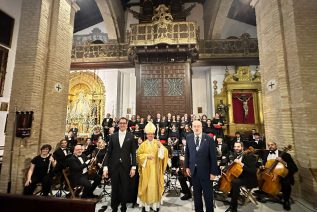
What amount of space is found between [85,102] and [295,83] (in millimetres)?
11957

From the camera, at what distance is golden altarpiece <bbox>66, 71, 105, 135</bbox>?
12.7 m

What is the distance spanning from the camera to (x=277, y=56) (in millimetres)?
5145

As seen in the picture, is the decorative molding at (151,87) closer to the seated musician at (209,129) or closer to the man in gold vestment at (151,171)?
the seated musician at (209,129)

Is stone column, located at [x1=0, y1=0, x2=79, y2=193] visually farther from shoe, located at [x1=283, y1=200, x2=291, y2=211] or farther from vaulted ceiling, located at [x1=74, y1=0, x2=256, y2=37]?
vaulted ceiling, located at [x1=74, y1=0, x2=256, y2=37]

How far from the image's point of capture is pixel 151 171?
3.79 meters

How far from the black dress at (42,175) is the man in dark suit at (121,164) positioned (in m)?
1.65

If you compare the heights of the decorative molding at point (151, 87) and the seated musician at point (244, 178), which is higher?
the decorative molding at point (151, 87)

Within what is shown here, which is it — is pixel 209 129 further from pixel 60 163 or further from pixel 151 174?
pixel 60 163

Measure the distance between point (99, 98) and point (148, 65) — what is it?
4.34 m

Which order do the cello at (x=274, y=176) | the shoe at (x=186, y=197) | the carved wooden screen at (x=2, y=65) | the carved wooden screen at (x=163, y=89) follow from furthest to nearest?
the carved wooden screen at (x=163, y=89) < the carved wooden screen at (x=2, y=65) < the shoe at (x=186, y=197) < the cello at (x=274, y=176)

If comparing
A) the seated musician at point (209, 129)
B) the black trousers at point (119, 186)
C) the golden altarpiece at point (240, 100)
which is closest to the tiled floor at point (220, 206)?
the black trousers at point (119, 186)

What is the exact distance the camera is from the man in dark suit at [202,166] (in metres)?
3.17

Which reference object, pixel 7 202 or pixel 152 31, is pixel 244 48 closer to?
pixel 152 31

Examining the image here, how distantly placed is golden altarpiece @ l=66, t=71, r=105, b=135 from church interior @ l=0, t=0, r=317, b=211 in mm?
72
